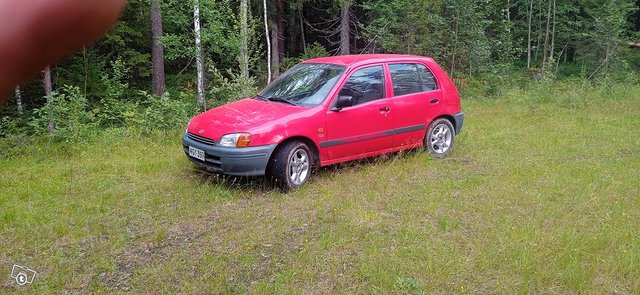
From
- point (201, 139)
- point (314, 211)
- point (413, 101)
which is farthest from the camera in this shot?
point (413, 101)

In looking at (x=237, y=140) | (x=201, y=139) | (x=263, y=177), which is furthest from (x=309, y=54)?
(x=237, y=140)

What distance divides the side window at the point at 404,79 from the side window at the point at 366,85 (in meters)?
0.23

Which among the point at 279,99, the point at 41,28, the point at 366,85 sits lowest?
the point at 279,99

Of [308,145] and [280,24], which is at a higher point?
[280,24]

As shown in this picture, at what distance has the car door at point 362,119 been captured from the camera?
6590mm

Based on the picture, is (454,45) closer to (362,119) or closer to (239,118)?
(362,119)

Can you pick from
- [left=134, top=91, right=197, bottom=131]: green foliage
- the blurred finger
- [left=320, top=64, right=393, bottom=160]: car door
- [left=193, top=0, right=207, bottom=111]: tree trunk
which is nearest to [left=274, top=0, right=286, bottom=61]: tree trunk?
[left=193, top=0, right=207, bottom=111]: tree trunk

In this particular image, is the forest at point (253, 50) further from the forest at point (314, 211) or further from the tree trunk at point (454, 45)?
the forest at point (314, 211)

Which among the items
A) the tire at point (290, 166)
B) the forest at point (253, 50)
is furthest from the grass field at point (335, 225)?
the forest at point (253, 50)

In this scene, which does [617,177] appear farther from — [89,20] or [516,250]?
[89,20]

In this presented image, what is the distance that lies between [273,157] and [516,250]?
9.30 feet

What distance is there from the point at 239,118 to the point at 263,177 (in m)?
0.82

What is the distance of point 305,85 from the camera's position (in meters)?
7.02

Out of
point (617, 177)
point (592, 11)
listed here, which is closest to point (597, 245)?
point (617, 177)
